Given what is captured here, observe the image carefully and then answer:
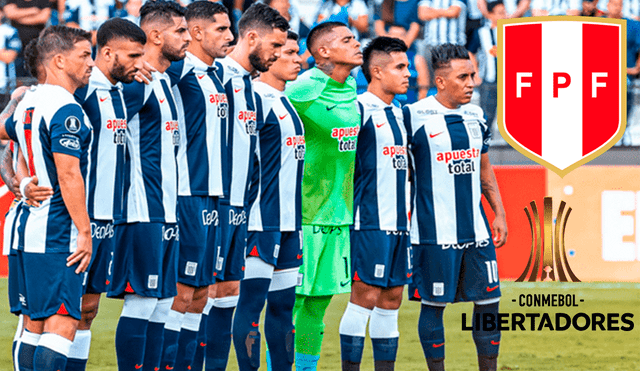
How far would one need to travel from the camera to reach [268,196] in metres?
5.86

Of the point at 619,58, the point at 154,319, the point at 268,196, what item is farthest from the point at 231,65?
the point at 619,58

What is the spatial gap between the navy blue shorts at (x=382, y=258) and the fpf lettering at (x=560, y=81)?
4.63 meters

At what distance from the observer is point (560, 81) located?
33.4 ft

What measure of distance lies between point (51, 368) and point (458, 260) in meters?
2.74

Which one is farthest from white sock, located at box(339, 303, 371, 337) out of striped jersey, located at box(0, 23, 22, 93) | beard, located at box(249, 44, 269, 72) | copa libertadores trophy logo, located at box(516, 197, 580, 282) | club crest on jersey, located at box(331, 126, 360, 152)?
striped jersey, located at box(0, 23, 22, 93)

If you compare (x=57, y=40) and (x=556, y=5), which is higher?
(x=556, y=5)

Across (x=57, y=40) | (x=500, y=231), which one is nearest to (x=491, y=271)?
(x=500, y=231)

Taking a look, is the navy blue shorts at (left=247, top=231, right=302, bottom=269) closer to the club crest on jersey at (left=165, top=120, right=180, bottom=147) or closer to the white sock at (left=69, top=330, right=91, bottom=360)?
the club crest on jersey at (left=165, top=120, right=180, bottom=147)

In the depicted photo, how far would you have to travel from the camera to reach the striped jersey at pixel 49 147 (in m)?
4.40

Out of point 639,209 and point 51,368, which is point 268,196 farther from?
point 639,209

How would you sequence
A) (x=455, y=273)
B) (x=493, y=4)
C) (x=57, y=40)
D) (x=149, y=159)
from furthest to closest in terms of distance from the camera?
(x=493, y=4), (x=455, y=273), (x=149, y=159), (x=57, y=40)

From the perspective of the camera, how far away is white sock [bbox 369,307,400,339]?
5938 millimetres

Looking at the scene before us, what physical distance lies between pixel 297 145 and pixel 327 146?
26 centimetres

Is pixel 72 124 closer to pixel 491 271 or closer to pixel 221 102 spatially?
pixel 221 102
